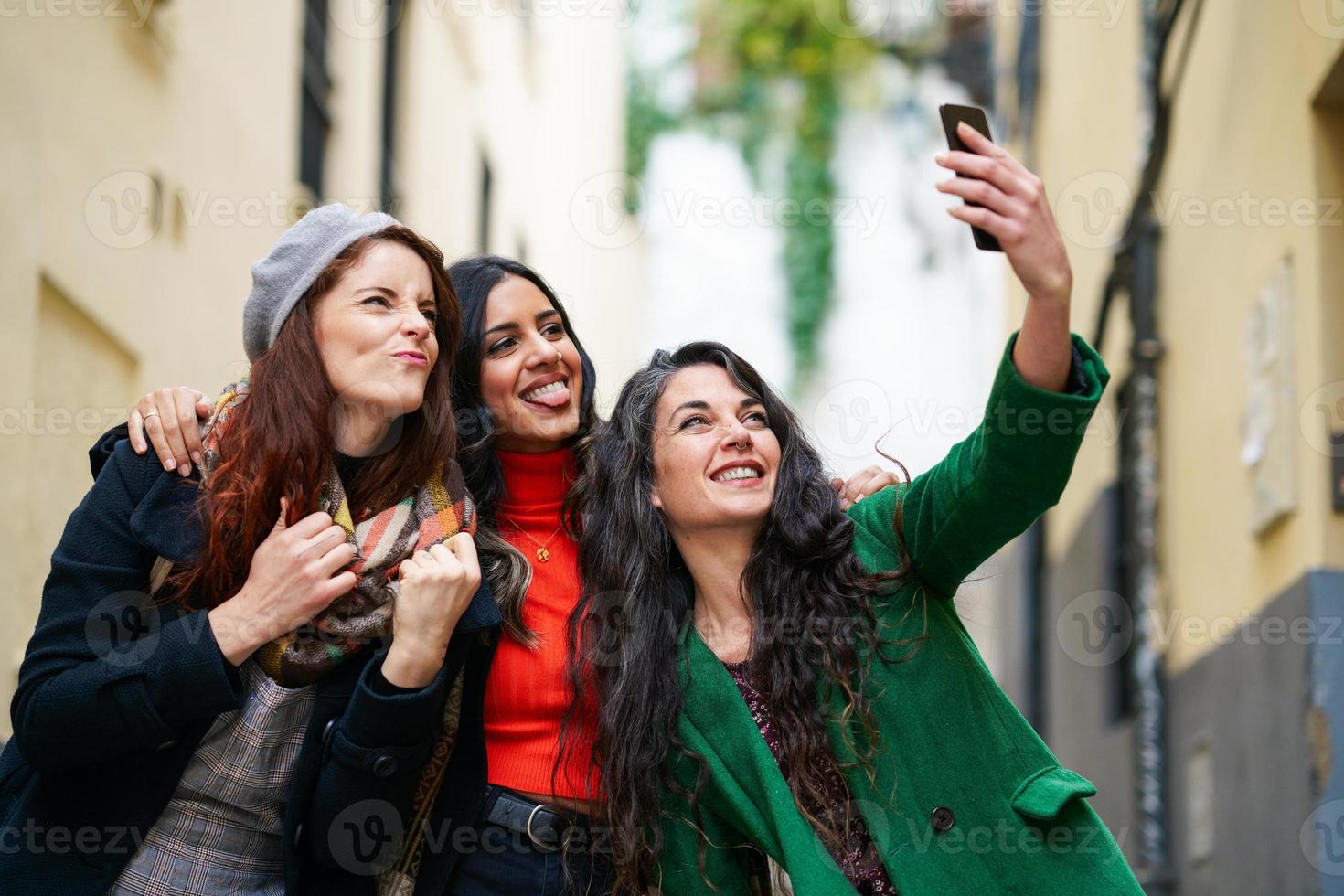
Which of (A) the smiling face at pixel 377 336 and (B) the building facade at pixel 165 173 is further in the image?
(B) the building facade at pixel 165 173

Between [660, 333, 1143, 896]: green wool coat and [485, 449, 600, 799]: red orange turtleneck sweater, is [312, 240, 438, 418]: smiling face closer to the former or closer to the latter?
A: [485, 449, 600, 799]: red orange turtleneck sweater

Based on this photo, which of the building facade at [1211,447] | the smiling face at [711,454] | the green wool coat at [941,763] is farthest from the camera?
the building facade at [1211,447]

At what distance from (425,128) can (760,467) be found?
27.3 feet

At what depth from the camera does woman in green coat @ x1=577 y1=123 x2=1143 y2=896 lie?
2930 mm

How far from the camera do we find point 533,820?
137 inches

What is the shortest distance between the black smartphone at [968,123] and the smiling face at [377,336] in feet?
4.19

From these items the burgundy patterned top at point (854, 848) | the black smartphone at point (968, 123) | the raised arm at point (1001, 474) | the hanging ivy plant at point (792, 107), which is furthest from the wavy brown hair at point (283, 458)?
the hanging ivy plant at point (792, 107)

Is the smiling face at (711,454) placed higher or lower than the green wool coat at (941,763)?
higher

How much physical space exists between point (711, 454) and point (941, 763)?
0.91 metres

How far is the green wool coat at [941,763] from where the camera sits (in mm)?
3055

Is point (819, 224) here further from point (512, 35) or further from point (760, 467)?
point (760, 467)

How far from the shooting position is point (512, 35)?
578 inches

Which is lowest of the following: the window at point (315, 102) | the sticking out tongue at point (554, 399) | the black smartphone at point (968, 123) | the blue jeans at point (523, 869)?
the blue jeans at point (523, 869)

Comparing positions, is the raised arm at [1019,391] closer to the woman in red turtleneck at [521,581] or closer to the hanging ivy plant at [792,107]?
the woman in red turtleneck at [521,581]
